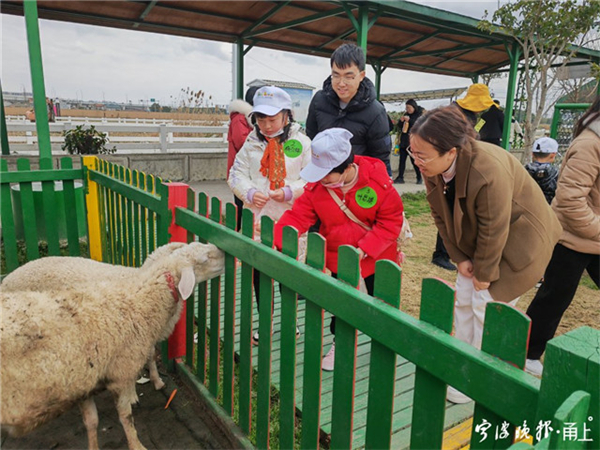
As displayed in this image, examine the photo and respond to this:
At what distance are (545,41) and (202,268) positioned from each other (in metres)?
10.7

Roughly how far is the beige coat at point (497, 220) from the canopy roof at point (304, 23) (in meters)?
6.78

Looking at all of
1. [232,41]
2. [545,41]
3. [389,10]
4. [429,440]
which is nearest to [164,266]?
[429,440]

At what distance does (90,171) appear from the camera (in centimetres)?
413

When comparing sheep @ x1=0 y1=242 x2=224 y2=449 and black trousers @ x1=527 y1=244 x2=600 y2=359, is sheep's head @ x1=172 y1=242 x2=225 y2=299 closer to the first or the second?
sheep @ x1=0 y1=242 x2=224 y2=449

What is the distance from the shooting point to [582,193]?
2.39 meters

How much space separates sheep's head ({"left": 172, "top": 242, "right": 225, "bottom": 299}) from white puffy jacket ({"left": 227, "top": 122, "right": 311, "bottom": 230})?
661mm

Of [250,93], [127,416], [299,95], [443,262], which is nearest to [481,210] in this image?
[127,416]

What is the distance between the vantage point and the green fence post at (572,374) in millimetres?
820

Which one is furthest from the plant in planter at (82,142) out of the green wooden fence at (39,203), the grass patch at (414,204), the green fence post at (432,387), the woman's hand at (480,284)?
the green fence post at (432,387)

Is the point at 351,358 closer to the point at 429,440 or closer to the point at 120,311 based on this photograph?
the point at 429,440

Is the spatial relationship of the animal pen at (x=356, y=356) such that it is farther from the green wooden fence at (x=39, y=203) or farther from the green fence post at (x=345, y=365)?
the green wooden fence at (x=39, y=203)

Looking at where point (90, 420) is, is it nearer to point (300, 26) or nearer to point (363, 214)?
point (363, 214)

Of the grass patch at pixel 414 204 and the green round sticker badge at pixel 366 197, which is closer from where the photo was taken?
the green round sticker badge at pixel 366 197

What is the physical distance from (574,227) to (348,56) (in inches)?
65.6
